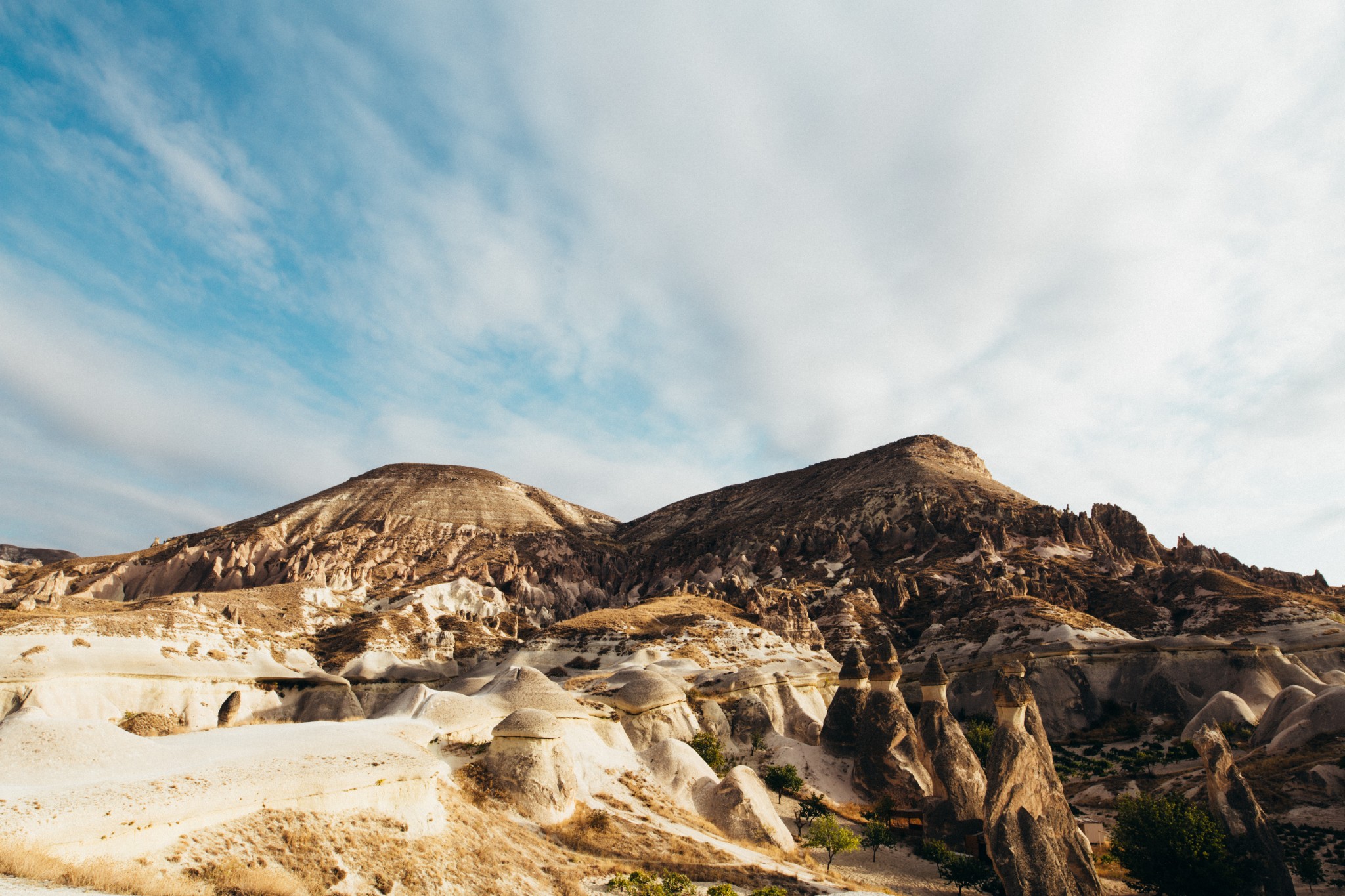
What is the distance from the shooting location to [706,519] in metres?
165

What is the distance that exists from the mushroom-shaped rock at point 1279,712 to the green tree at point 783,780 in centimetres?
2729

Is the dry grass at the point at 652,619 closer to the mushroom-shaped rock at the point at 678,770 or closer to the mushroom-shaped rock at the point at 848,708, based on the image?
the mushroom-shaped rock at the point at 848,708

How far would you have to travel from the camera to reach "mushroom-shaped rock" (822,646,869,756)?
133ft

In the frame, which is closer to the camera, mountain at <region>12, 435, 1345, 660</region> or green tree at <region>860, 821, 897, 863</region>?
green tree at <region>860, 821, 897, 863</region>

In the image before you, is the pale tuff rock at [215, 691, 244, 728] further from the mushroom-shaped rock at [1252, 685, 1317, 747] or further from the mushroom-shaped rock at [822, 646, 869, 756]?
the mushroom-shaped rock at [1252, 685, 1317, 747]

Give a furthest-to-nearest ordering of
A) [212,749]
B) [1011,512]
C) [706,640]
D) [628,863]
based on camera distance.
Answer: [1011,512] < [706,640] < [628,863] < [212,749]

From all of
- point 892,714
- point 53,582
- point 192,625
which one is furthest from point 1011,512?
point 53,582

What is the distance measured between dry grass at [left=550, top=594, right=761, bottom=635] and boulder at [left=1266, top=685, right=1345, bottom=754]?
40.6 metres

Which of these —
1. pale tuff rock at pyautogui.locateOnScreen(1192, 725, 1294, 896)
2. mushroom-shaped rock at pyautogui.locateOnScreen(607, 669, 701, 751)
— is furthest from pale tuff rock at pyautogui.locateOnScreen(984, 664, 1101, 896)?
mushroom-shaped rock at pyautogui.locateOnScreen(607, 669, 701, 751)

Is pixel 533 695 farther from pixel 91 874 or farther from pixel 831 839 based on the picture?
pixel 91 874

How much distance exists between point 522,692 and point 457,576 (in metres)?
88.6

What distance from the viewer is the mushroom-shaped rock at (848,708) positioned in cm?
4044

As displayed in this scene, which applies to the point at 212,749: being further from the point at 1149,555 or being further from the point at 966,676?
the point at 1149,555

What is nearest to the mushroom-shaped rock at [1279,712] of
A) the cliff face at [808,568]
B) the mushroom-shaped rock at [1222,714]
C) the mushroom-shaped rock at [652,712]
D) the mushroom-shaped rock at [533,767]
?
the mushroom-shaped rock at [1222,714]
